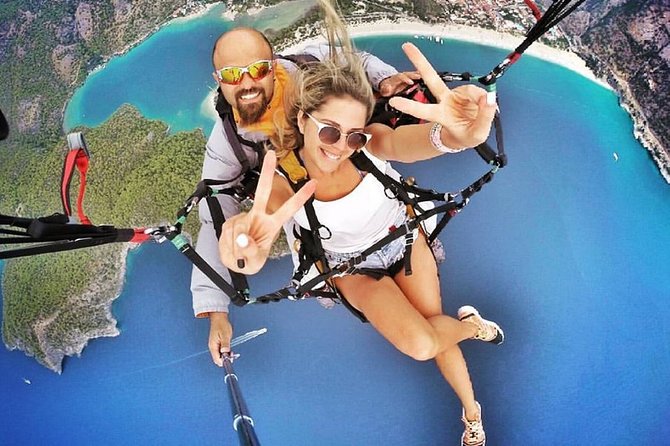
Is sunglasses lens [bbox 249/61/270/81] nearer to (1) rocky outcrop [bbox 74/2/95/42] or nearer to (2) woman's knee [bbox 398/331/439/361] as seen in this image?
(2) woman's knee [bbox 398/331/439/361]

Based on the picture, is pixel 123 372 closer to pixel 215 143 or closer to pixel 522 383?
pixel 215 143

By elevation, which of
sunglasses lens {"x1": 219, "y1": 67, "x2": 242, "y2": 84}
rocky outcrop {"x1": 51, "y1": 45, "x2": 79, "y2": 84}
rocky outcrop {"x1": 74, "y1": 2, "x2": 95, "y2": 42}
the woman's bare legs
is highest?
sunglasses lens {"x1": 219, "y1": 67, "x2": 242, "y2": 84}

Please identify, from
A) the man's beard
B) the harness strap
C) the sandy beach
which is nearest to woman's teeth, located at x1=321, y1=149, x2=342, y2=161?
the man's beard

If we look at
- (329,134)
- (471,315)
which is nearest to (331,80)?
(329,134)

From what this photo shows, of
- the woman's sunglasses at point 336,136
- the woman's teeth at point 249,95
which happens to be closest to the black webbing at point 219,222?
the woman's teeth at point 249,95

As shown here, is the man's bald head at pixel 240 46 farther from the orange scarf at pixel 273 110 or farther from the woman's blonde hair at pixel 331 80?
the woman's blonde hair at pixel 331 80

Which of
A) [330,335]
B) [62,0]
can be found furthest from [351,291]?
[62,0]

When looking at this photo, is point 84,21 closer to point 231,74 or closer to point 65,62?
point 65,62
